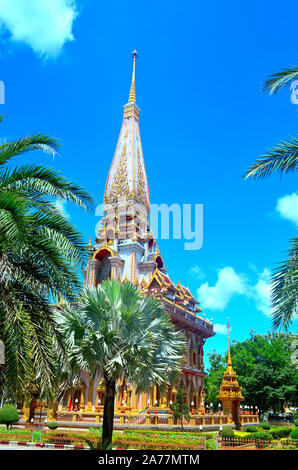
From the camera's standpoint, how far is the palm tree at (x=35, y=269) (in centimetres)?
944

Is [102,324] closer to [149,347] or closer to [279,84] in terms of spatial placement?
[149,347]

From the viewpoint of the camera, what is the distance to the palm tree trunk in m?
15.3

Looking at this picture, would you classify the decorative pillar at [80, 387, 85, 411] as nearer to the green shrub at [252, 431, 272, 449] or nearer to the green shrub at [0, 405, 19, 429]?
the green shrub at [0, 405, 19, 429]

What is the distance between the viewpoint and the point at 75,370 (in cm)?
1678

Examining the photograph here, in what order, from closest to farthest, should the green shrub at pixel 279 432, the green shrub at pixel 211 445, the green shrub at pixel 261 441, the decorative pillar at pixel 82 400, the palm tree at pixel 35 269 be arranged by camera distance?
the palm tree at pixel 35 269 → the green shrub at pixel 211 445 → the green shrub at pixel 261 441 → the green shrub at pixel 279 432 → the decorative pillar at pixel 82 400

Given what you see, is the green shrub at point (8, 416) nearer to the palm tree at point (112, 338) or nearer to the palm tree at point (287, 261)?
the palm tree at point (112, 338)

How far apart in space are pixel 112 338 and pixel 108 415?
279 centimetres

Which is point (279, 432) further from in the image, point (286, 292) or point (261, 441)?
point (286, 292)

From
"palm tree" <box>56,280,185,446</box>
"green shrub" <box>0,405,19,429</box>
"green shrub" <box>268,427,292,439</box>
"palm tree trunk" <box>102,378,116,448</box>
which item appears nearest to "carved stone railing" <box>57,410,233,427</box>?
"green shrub" <box>0,405,19,429</box>

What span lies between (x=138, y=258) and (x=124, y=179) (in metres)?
9.33

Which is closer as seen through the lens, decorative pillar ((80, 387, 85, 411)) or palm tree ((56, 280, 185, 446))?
palm tree ((56, 280, 185, 446))

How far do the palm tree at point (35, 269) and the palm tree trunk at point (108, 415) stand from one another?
5.97 m

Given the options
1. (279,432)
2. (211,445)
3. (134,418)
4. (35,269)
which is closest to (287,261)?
(35,269)

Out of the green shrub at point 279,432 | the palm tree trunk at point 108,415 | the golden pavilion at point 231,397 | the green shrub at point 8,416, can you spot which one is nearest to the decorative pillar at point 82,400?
the green shrub at point 8,416
